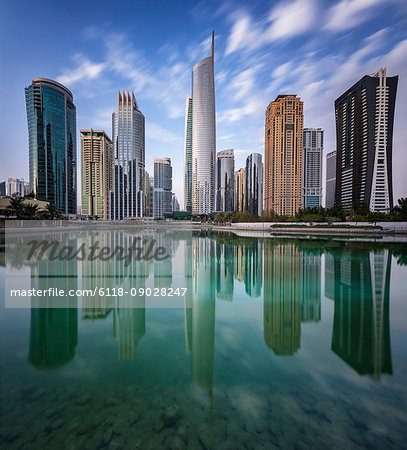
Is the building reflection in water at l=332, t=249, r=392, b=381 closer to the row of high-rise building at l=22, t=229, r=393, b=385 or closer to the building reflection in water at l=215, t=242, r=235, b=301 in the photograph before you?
the row of high-rise building at l=22, t=229, r=393, b=385

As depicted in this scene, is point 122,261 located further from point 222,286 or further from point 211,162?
point 211,162

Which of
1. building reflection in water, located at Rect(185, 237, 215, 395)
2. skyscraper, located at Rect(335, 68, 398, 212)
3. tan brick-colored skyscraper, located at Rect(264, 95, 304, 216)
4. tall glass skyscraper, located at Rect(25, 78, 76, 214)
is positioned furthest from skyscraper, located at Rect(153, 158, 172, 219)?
building reflection in water, located at Rect(185, 237, 215, 395)

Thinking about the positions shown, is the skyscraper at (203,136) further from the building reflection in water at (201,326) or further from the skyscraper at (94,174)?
the building reflection in water at (201,326)

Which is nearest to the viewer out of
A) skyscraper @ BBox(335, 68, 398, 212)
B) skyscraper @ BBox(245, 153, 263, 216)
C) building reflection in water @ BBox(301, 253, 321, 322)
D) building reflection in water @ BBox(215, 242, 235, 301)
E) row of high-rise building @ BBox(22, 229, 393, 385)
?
row of high-rise building @ BBox(22, 229, 393, 385)

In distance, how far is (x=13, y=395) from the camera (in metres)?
3.55

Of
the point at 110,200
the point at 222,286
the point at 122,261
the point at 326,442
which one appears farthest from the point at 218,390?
the point at 110,200

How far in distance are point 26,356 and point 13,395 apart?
1.25 metres

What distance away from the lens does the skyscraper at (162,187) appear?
16125 centimetres

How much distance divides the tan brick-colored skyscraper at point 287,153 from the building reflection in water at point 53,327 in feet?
316

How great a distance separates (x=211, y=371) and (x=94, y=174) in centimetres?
13698

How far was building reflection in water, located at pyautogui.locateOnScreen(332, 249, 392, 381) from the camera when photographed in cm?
464

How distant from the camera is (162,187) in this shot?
174250mm

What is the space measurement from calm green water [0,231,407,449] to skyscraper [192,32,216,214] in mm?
128345

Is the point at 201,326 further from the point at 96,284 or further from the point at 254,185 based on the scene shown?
the point at 254,185
